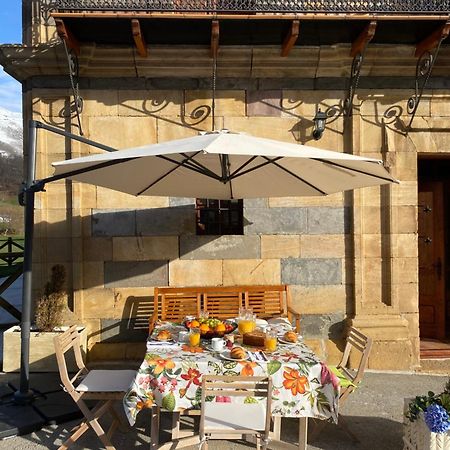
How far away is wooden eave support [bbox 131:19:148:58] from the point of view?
17.4 ft

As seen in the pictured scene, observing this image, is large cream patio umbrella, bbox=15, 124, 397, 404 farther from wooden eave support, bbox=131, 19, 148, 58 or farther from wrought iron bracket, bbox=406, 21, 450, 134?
wrought iron bracket, bbox=406, 21, 450, 134

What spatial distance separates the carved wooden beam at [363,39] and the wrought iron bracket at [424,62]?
75cm

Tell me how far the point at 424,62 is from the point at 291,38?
188 cm

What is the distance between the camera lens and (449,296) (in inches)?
306

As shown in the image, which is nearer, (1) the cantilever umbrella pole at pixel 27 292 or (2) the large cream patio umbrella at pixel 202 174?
(2) the large cream patio umbrella at pixel 202 174

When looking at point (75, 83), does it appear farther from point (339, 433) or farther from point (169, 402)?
point (339, 433)

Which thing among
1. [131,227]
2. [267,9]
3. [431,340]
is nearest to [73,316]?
[131,227]

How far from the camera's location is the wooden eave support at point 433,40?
5422 mm

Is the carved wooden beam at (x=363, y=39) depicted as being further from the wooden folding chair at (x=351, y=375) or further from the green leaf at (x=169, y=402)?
the green leaf at (x=169, y=402)

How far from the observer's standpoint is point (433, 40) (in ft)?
18.5

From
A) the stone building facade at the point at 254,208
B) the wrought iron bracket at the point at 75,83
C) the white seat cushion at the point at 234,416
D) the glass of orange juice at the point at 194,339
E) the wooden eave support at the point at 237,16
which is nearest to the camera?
the white seat cushion at the point at 234,416

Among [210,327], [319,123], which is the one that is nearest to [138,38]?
[319,123]

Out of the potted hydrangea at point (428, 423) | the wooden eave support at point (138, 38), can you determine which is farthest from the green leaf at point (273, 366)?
the wooden eave support at point (138, 38)

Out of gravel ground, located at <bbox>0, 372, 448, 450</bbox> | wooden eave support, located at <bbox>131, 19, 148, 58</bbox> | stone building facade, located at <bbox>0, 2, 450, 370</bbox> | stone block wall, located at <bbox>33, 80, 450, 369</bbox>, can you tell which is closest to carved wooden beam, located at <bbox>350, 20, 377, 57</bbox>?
stone building facade, located at <bbox>0, 2, 450, 370</bbox>
